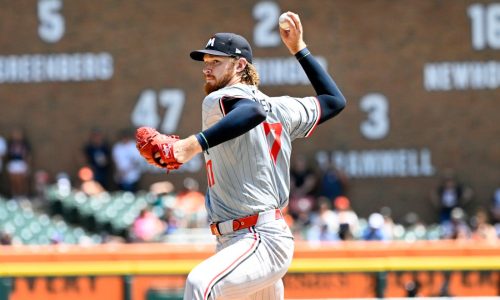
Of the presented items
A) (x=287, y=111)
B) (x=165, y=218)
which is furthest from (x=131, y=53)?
(x=287, y=111)

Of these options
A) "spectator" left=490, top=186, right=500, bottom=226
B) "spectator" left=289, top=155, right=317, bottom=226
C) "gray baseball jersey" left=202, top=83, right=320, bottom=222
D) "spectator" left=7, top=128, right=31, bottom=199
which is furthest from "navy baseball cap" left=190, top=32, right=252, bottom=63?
"spectator" left=7, top=128, right=31, bottom=199

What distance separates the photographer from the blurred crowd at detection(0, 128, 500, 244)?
49.4 ft

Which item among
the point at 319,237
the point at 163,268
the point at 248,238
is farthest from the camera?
the point at 319,237

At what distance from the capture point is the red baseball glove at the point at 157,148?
4.10m

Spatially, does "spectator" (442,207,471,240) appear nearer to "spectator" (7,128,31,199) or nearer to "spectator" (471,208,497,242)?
"spectator" (471,208,497,242)

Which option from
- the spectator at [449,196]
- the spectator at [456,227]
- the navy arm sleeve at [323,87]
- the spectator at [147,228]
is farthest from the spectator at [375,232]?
the navy arm sleeve at [323,87]

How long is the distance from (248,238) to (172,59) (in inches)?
562

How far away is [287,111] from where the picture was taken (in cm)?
458

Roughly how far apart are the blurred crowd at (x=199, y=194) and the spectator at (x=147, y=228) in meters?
0.05

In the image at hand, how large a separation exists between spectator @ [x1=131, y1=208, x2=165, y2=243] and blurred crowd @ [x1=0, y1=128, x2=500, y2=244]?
5 cm

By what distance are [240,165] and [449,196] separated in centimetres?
1347

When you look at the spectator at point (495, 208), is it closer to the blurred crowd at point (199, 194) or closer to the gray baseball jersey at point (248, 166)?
the blurred crowd at point (199, 194)

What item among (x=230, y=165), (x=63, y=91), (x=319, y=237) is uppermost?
(x=63, y=91)

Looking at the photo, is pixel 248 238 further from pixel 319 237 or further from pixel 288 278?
pixel 319 237
